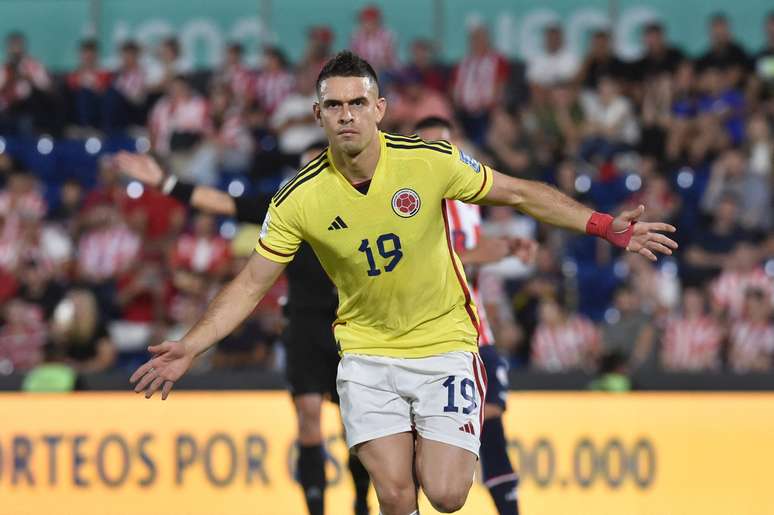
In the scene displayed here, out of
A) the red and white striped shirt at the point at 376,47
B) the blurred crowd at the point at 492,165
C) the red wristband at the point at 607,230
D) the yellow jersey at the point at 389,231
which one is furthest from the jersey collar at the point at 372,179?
the red and white striped shirt at the point at 376,47

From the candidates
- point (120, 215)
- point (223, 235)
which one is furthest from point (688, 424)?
point (120, 215)

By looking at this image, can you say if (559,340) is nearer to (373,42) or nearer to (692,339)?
(692,339)

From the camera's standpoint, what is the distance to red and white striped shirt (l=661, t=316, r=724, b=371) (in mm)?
12820

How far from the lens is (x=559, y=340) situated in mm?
13008

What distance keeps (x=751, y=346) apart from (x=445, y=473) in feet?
23.8

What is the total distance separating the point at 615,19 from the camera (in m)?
17.5

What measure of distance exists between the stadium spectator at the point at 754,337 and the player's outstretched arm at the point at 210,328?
7.53m

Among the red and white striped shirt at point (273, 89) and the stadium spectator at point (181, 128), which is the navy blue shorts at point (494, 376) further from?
the red and white striped shirt at point (273, 89)

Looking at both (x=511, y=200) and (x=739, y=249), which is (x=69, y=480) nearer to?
(x=511, y=200)

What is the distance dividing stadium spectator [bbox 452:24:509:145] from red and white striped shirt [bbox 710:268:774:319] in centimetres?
408

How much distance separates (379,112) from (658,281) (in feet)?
25.9

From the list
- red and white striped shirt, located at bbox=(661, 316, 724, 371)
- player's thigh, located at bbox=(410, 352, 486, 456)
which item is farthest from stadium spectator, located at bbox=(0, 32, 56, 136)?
player's thigh, located at bbox=(410, 352, 486, 456)

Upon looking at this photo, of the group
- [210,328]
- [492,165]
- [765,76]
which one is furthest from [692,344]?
[210,328]

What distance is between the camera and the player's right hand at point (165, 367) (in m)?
5.72
